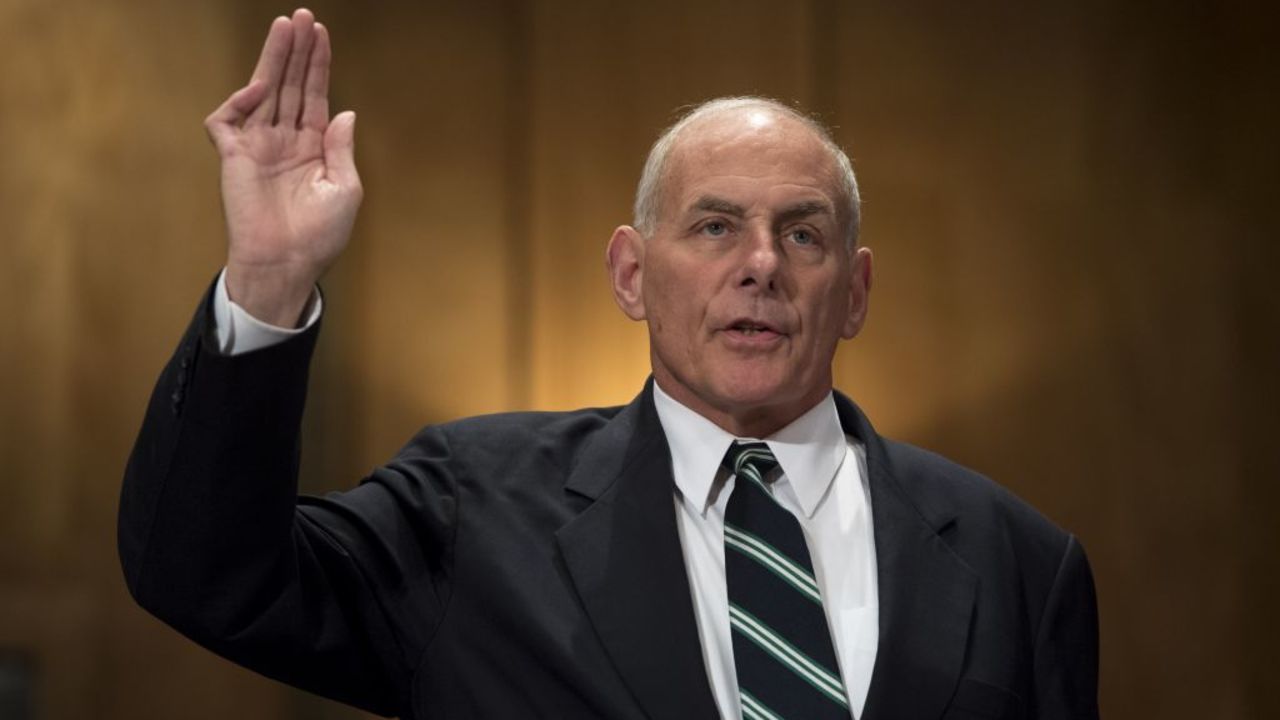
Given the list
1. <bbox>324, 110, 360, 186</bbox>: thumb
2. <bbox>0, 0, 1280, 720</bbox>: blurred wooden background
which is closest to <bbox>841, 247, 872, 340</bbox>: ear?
<bbox>324, 110, 360, 186</bbox>: thumb

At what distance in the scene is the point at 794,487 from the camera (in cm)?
166

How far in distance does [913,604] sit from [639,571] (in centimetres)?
26

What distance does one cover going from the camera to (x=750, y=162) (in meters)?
1.70

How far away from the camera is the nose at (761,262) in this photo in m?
1.63

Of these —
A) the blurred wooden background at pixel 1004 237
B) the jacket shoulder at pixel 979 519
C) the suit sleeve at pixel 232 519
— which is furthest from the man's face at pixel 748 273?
the blurred wooden background at pixel 1004 237

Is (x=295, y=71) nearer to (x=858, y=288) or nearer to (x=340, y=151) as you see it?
(x=340, y=151)

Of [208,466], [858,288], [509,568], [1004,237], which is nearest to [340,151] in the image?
[208,466]

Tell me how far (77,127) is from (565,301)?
3.34ft

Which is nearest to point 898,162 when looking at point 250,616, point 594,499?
point 594,499

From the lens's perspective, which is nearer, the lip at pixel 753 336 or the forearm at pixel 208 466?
the forearm at pixel 208 466

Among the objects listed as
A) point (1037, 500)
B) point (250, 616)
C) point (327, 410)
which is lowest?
point (1037, 500)

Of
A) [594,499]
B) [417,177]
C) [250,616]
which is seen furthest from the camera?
[417,177]

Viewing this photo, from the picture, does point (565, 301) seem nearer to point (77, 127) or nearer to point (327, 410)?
point (327, 410)

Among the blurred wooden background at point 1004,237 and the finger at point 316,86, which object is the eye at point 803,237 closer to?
the finger at point 316,86
